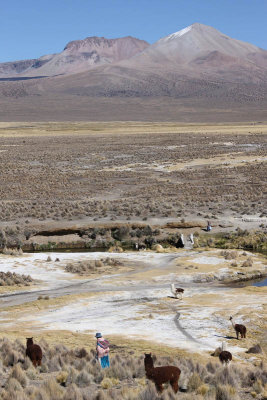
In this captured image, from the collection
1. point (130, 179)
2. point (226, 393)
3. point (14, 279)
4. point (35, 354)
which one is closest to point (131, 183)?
point (130, 179)

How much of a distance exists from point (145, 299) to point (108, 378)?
8859 millimetres

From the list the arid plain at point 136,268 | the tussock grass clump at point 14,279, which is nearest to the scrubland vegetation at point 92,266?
the arid plain at point 136,268

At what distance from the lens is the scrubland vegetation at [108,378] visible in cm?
1042

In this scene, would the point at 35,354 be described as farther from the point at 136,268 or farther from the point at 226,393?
the point at 136,268

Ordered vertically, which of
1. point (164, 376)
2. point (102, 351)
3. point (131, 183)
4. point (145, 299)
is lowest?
point (145, 299)

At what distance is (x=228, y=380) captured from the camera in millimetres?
11258

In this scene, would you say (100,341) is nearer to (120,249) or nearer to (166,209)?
(120,249)

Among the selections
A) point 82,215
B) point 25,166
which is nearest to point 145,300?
point 82,215

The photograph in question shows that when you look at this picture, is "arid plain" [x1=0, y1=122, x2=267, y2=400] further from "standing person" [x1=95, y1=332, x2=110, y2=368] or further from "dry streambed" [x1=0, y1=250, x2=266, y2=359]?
"standing person" [x1=95, y1=332, x2=110, y2=368]

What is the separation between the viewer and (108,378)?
11562mm

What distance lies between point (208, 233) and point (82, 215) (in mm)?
8431

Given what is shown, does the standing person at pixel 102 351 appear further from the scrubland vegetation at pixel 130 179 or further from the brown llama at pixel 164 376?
the scrubland vegetation at pixel 130 179

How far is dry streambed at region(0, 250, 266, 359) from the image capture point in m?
16.5

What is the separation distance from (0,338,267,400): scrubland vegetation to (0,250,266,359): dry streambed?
7.73ft
